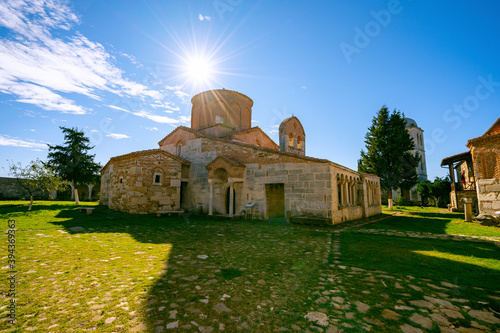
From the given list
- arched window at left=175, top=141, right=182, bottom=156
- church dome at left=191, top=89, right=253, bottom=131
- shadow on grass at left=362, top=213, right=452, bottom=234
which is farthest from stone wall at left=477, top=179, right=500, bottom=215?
arched window at left=175, top=141, right=182, bottom=156

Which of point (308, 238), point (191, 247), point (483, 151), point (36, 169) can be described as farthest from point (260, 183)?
point (36, 169)

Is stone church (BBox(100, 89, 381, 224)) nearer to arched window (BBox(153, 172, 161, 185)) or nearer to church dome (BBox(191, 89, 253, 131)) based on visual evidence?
arched window (BBox(153, 172, 161, 185))

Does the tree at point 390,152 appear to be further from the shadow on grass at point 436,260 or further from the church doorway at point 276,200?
the shadow on grass at point 436,260

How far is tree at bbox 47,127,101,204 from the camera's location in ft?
75.1

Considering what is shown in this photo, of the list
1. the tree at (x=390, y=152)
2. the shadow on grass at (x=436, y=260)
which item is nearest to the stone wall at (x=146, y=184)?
the shadow on grass at (x=436, y=260)

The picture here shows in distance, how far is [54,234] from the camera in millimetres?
6406

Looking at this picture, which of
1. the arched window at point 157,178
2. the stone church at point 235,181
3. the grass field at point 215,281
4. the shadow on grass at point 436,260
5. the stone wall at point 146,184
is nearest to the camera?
the grass field at point 215,281

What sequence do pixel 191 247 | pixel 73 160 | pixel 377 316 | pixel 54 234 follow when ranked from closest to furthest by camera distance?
pixel 377 316 → pixel 191 247 → pixel 54 234 → pixel 73 160

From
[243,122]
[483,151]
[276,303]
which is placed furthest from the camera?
[243,122]

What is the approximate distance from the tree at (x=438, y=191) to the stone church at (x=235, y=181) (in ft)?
54.4

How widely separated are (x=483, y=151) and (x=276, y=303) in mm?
15549

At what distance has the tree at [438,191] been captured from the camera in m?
26.9

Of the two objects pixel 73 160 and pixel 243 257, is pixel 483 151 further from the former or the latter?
pixel 73 160

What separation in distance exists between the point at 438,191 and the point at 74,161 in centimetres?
4327
